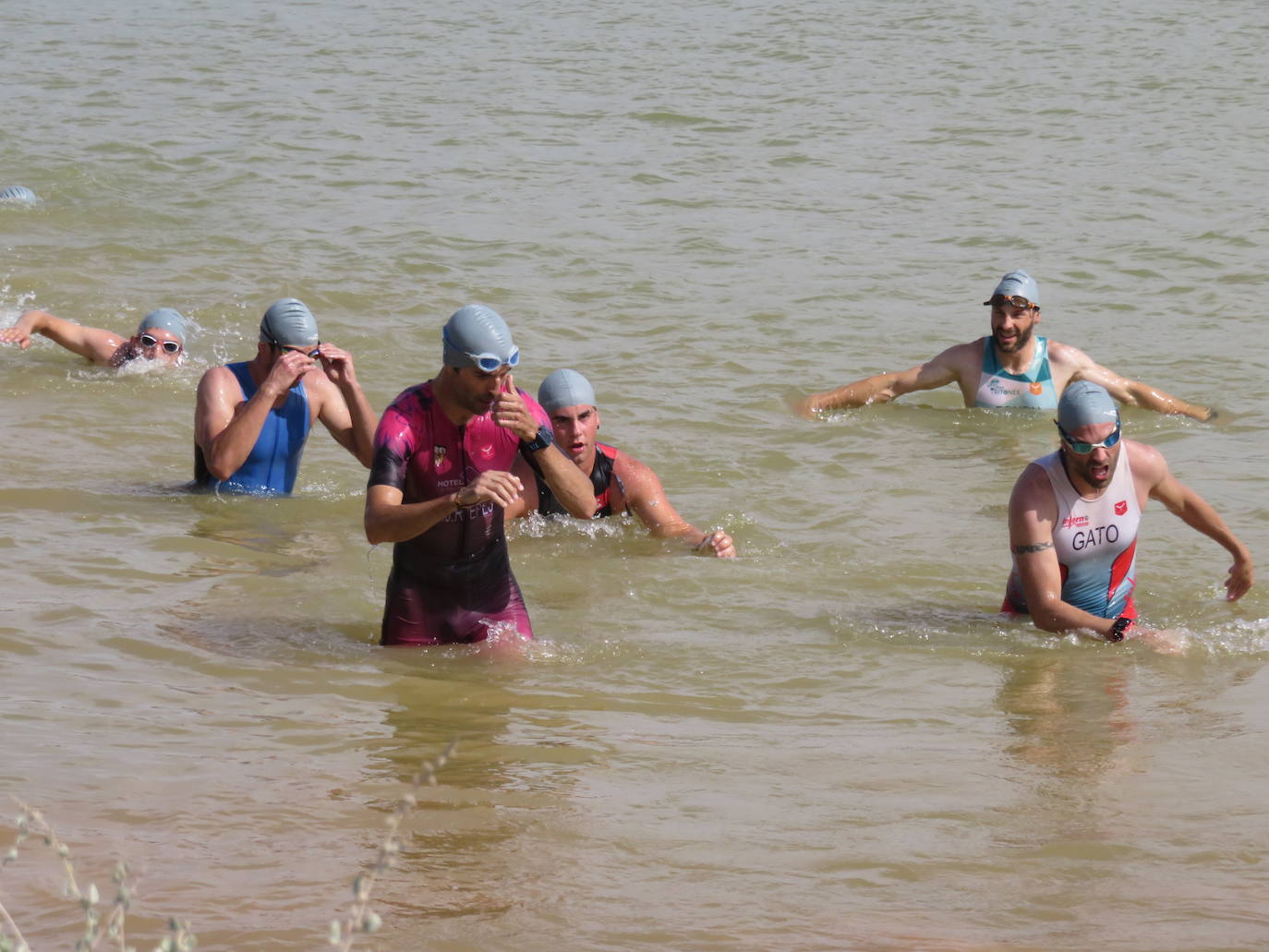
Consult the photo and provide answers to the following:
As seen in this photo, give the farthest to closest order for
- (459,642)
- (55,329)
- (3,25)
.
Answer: (3,25) < (55,329) < (459,642)

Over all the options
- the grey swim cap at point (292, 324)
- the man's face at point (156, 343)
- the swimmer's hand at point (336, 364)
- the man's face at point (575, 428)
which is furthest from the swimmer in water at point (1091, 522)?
the man's face at point (156, 343)

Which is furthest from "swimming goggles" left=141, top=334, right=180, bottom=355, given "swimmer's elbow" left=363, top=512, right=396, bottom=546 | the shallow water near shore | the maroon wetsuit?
"swimmer's elbow" left=363, top=512, right=396, bottom=546

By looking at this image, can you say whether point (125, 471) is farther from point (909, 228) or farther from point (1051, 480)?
point (909, 228)

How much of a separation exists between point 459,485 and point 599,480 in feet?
9.04

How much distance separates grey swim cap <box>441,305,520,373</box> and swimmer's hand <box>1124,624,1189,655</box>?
→ 3172 millimetres

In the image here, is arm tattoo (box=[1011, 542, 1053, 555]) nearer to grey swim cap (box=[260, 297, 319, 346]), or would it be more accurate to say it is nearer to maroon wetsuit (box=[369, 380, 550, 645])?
maroon wetsuit (box=[369, 380, 550, 645])

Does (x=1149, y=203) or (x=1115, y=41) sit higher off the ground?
(x=1115, y=41)

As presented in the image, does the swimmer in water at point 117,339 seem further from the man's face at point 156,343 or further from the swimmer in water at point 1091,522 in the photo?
the swimmer in water at point 1091,522

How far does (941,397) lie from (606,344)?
2.83 m

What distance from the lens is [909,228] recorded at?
57.9ft

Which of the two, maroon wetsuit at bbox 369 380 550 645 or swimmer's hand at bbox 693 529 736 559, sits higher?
Result: maroon wetsuit at bbox 369 380 550 645

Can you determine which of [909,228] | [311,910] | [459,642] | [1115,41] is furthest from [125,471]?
[1115,41]

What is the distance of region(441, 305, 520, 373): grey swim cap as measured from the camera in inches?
241

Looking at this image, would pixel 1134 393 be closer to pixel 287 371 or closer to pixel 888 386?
pixel 888 386
